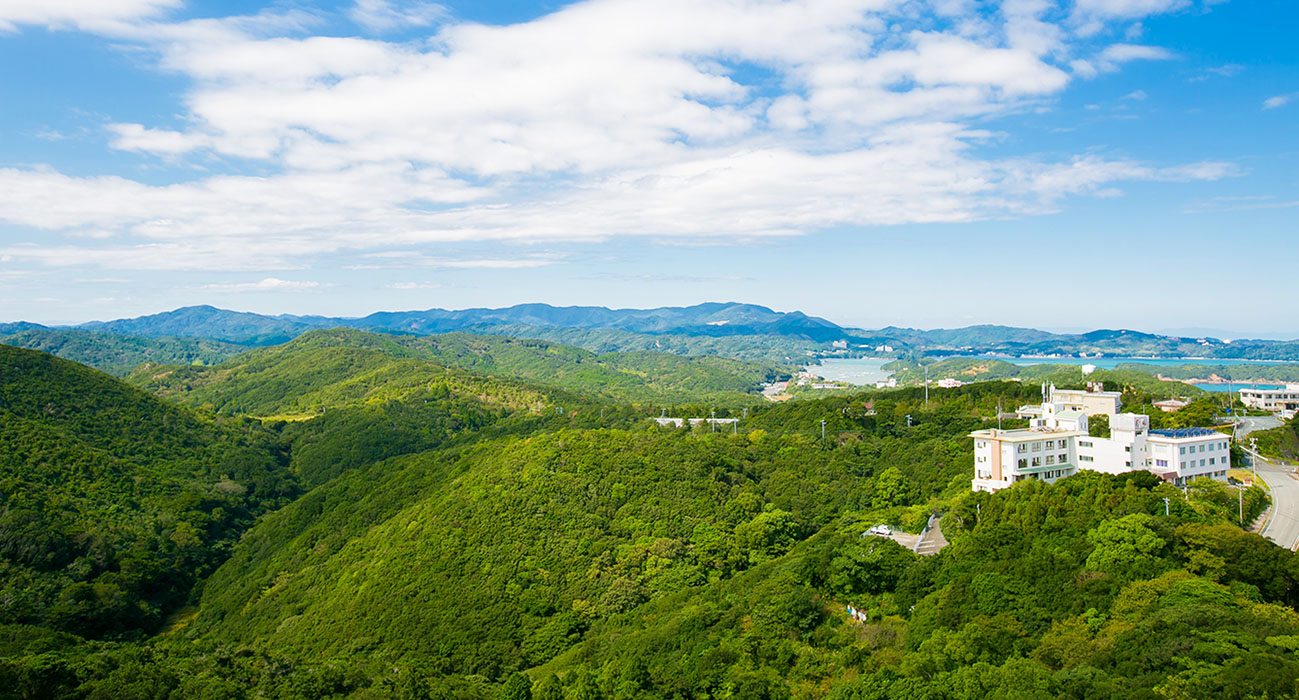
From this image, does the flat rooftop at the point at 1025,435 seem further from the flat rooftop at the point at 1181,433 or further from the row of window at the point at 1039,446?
the flat rooftop at the point at 1181,433

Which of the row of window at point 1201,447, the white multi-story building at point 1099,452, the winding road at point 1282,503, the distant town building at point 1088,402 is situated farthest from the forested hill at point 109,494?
the winding road at point 1282,503

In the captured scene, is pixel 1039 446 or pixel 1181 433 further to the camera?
pixel 1039 446

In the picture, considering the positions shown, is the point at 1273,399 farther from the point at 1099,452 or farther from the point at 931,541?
the point at 931,541

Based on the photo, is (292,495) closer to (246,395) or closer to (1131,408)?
(246,395)

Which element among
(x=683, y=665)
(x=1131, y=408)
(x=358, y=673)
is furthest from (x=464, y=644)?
(x=1131, y=408)

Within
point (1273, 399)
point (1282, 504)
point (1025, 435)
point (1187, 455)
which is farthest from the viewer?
point (1273, 399)

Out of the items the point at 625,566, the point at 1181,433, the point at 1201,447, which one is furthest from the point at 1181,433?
the point at 625,566

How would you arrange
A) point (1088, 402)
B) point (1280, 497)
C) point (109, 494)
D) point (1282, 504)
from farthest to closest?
point (109, 494), point (1088, 402), point (1280, 497), point (1282, 504)
